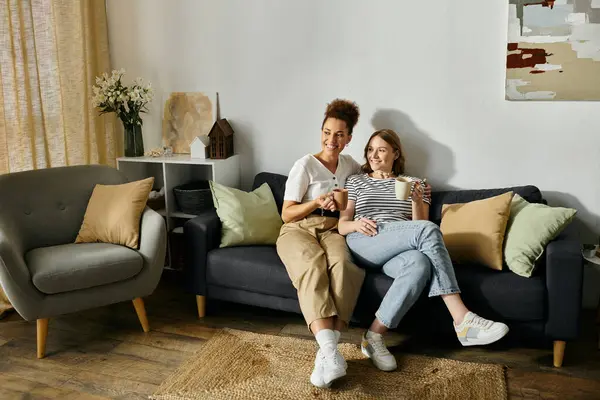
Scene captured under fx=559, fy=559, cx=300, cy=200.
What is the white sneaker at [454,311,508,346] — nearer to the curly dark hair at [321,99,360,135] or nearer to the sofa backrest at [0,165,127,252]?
the curly dark hair at [321,99,360,135]

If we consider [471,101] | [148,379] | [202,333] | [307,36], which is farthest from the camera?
[307,36]

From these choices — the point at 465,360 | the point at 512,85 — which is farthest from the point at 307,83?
the point at 465,360

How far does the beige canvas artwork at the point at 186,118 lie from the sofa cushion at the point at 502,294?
5.56 feet

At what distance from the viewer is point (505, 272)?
250 cm

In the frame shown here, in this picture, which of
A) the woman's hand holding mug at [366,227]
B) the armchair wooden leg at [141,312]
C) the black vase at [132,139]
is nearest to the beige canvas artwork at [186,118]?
the black vase at [132,139]

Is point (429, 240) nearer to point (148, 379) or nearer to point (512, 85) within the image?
point (512, 85)

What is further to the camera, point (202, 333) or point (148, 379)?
point (202, 333)

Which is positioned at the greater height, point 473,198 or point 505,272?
point 473,198

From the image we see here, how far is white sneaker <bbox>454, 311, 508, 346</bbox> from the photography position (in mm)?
2316

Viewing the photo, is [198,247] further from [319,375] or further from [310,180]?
[319,375]

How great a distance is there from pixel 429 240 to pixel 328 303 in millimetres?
524

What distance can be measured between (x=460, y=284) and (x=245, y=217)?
3.77 ft

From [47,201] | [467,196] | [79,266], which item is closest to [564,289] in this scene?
[467,196]

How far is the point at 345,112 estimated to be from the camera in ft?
9.78
